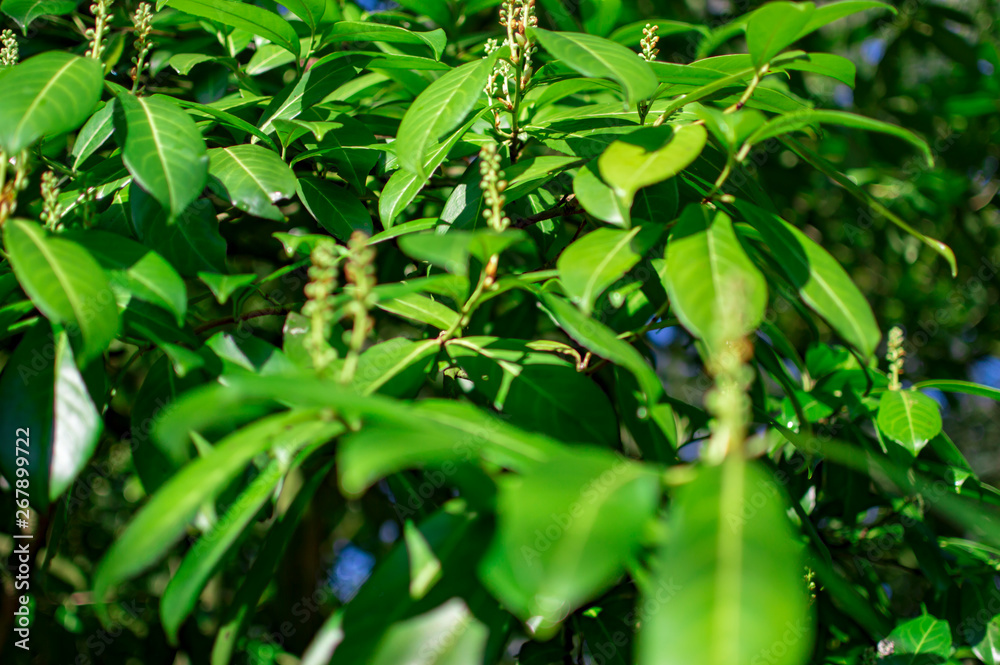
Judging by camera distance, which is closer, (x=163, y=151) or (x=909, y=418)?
(x=163, y=151)

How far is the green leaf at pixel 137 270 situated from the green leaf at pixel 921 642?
1660 millimetres

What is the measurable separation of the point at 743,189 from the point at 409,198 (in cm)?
70

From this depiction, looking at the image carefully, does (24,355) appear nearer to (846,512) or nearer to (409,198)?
(409,198)

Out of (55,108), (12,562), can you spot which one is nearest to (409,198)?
(55,108)

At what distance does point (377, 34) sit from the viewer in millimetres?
1611

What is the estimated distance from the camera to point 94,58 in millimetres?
1330

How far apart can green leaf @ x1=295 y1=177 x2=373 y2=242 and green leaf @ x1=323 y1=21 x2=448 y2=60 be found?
351 mm

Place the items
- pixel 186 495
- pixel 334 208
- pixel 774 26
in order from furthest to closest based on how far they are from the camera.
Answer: pixel 334 208 → pixel 774 26 → pixel 186 495

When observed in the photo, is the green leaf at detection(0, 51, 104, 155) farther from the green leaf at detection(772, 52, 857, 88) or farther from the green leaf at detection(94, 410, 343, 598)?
the green leaf at detection(772, 52, 857, 88)

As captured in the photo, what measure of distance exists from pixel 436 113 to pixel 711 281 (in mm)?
591

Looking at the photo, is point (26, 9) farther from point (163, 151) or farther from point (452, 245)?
point (452, 245)

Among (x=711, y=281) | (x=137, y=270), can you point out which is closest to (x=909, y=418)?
(x=711, y=281)

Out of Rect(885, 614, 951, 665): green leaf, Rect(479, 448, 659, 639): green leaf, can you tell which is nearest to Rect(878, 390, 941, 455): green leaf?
Rect(885, 614, 951, 665): green leaf

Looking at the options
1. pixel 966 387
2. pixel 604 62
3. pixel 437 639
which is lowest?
pixel 966 387
